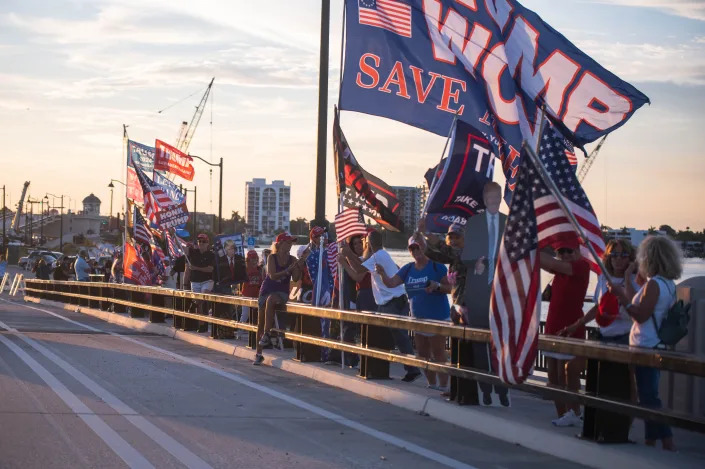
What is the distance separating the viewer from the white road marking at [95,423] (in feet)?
26.8

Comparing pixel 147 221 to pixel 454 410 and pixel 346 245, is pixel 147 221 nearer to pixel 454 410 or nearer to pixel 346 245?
pixel 346 245

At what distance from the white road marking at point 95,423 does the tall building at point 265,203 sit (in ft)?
452

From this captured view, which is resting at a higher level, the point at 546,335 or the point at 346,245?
the point at 346,245

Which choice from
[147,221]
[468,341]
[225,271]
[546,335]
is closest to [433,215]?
[468,341]

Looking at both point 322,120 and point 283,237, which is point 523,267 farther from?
point 322,120

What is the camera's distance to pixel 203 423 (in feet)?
33.0

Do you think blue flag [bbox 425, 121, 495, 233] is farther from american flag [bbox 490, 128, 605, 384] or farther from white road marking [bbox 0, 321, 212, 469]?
white road marking [bbox 0, 321, 212, 469]

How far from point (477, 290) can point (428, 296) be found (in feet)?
5.35

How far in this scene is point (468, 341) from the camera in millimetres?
10742

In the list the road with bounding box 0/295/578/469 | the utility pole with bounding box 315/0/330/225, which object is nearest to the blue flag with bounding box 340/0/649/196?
the road with bounding box 0/295/578/469

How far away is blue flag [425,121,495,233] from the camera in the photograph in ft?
37.7

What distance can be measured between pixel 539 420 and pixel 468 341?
46.8 inches

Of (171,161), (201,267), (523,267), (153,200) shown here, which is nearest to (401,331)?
(523,267)

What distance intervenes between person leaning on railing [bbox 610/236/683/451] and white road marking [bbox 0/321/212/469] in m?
3.34
